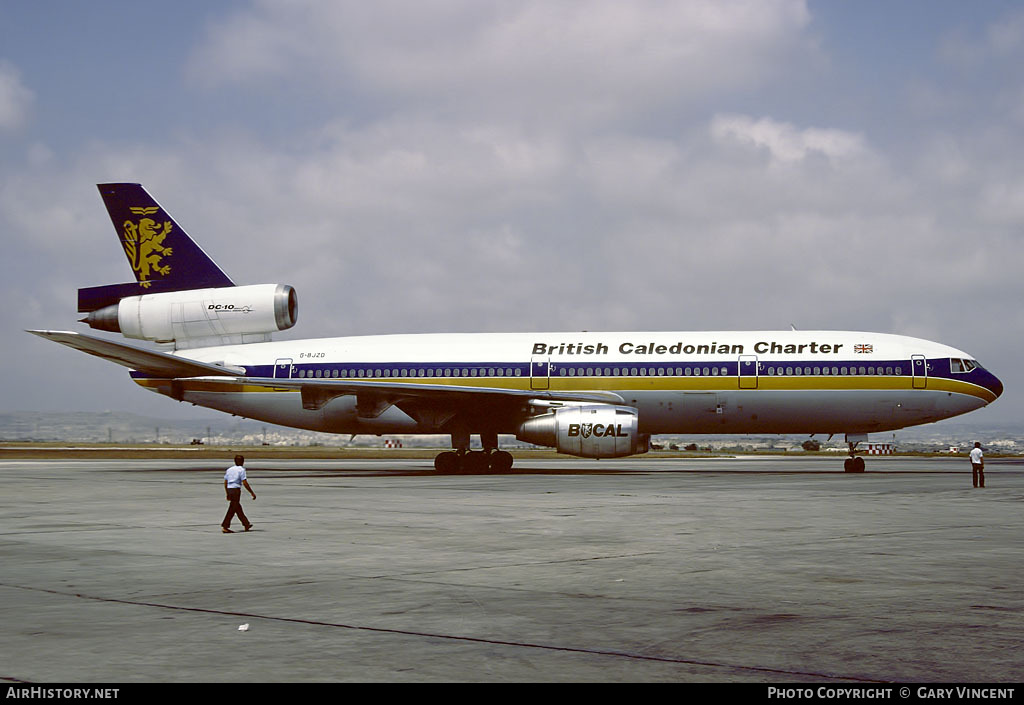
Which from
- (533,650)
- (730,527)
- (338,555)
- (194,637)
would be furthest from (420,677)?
(730,527)

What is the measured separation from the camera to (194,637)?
820 cm

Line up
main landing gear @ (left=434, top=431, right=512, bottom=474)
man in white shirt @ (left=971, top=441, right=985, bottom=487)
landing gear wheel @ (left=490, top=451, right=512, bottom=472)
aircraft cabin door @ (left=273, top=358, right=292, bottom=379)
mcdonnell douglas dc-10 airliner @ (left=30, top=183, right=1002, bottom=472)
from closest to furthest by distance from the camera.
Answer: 1. man in white shirt @ (left=971, top=441, right=985, bottom=487)
2. mcdonnell douglas dc-10 airliner @ (left=30, top=183, right=1002, bottom=472)
3. main landing gear @ (left=434, top=431, right=512, bottom=474)
4. landing gear wheel @ (left=490, top=451, right=512, bottom=472)
5. aircraft cabin door @ (left=273, top=358, right=292, bottom=379)

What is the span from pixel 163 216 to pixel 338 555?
1111 inches

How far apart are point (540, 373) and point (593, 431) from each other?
3.85 metres

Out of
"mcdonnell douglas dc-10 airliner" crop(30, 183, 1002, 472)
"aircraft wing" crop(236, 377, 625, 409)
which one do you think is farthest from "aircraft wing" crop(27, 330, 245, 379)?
"aircraft wing" crop(236, 377, 625, 409)

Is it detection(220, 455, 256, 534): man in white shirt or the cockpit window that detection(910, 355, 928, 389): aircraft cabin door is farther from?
detection(220, 455, 256, 534): man in white shirt

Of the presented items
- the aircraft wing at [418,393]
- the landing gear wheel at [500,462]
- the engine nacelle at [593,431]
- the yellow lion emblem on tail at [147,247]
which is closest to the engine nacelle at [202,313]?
the yellow lion emblem on tail at [147,247]

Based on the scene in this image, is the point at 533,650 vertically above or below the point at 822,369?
below

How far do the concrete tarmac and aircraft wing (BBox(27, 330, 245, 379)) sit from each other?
10939 millimetres

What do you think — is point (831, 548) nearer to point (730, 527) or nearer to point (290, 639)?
Answer: point (730, 527)

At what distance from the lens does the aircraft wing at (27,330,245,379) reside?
1252 inches

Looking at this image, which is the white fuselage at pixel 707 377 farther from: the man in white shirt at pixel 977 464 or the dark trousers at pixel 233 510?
the dark trousers at pixel 233 510

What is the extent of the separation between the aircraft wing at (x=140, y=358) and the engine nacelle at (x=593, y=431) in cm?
1220

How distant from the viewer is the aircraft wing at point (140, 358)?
31.8m
